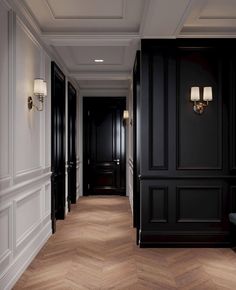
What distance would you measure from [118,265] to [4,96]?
6.34 feet

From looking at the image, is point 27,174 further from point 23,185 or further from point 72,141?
point 72,141

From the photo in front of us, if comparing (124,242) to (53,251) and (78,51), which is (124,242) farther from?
(78,51)

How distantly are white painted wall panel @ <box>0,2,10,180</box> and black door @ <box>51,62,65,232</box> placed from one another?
2.06 meters

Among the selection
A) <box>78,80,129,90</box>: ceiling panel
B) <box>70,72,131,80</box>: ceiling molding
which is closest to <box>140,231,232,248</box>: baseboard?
<box>70,72,131,80</box>: ceiling molding

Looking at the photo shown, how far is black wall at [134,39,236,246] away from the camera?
431cm

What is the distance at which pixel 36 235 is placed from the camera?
409 centimetres

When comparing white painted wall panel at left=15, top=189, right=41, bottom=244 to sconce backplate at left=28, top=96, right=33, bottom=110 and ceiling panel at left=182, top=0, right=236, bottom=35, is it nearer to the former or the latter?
sconce backplate at left=28, top=96, right=33, bottom=110

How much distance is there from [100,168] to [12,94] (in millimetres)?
5847

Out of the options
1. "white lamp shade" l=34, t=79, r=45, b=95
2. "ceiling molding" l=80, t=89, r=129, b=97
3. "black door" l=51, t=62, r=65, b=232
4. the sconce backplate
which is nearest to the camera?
the sconce backplate

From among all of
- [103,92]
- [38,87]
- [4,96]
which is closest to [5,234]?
[4,96]

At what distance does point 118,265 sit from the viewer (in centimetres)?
365

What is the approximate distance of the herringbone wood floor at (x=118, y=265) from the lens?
315 cm

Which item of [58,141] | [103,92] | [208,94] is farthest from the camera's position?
[103,92]

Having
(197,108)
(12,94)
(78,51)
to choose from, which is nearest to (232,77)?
(197,108)
